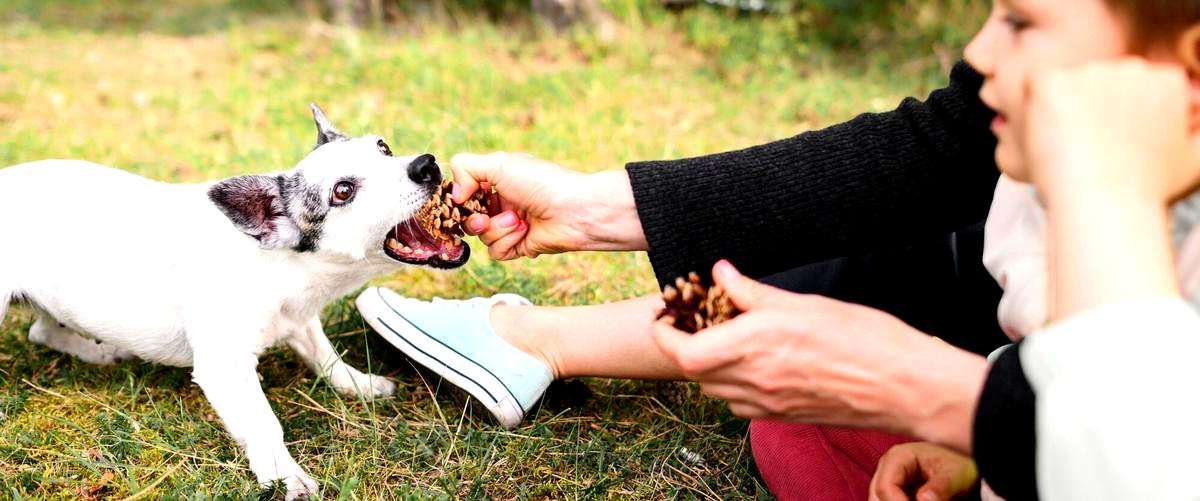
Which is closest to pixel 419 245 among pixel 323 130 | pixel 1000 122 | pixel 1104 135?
pixel 323 130

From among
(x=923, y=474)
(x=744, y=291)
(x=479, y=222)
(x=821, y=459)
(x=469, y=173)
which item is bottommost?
(x=821, y=459)

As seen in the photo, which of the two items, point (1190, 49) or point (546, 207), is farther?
point (546, 207)

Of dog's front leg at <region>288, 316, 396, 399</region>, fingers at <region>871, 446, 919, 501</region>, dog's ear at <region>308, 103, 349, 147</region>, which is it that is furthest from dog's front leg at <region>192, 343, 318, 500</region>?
fingers at <region>871, 446, 919, 501</region>

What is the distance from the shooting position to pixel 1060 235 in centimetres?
118

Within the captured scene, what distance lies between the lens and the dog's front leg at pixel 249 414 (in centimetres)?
216

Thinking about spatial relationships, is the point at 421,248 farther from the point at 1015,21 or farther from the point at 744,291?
the point at 1015,21

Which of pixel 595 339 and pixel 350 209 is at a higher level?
pixel 350 209

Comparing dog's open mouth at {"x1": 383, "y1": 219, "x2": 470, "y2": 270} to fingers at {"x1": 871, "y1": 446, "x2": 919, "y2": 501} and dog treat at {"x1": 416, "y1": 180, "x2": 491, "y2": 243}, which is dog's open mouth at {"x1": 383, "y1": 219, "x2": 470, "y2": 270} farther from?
fingers at {"x1": 871, "y1": 446, "x2": 919, "y2": 501}

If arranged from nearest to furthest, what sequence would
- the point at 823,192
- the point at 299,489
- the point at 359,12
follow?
the point at 823,192, the point at 299,489, the point at 359,12

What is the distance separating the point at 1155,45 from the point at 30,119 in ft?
16.2

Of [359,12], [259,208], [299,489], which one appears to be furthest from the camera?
[359,12]

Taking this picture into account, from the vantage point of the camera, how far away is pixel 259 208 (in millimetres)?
2385

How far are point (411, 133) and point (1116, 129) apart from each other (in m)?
3.75

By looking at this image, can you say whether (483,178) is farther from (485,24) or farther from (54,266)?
(485,24)
